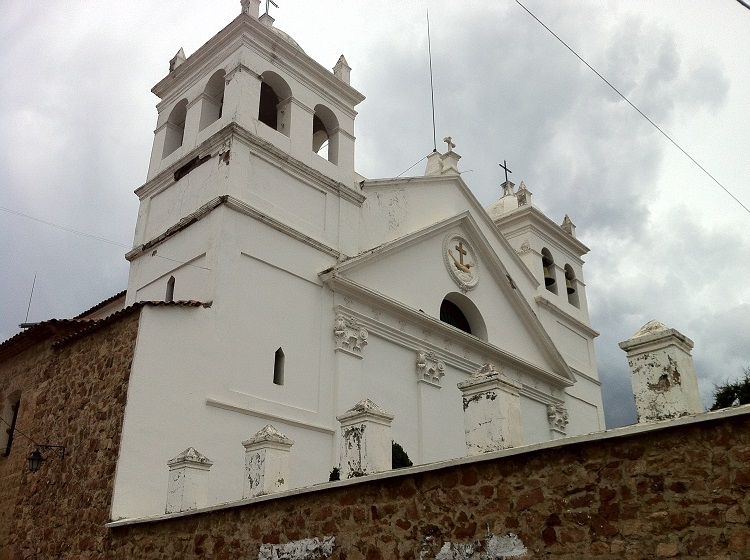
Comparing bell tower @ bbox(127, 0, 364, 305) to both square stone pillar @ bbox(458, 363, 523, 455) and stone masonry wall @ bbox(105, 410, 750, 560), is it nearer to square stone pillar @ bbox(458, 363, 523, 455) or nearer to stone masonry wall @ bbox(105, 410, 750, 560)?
stone masonry wall @ bbox(105, 410, 750, 560)

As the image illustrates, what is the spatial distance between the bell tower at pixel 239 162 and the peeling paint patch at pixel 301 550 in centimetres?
569

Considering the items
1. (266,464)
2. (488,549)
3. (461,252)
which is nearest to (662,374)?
(488,549)

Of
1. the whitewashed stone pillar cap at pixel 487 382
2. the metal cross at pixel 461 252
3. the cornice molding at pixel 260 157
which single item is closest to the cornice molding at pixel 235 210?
the cornice molding at pixel 260 157

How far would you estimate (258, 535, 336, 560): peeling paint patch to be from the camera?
664 cm

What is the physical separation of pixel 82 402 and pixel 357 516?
21.2ft

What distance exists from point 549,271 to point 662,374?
17646 millimetres

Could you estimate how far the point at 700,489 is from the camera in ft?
14.9

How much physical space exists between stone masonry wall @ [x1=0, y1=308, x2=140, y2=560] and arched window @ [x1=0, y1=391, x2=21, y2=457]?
358 mm

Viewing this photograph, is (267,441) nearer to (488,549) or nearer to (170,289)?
(488,549)

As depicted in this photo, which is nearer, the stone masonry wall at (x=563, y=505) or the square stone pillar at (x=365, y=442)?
the stone masonry wall at (x=563, y=505)

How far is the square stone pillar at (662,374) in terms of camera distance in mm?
4969

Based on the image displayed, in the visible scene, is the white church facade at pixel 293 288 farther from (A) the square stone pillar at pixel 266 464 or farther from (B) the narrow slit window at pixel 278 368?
(A) the square stone pillar at pixel 266 464

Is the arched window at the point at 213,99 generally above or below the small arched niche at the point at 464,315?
above

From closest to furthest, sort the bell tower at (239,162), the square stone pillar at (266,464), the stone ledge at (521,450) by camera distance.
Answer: the stone ledge at (521,450)
the square stone pillar at (266,464)
the bell tower at (239,162)
